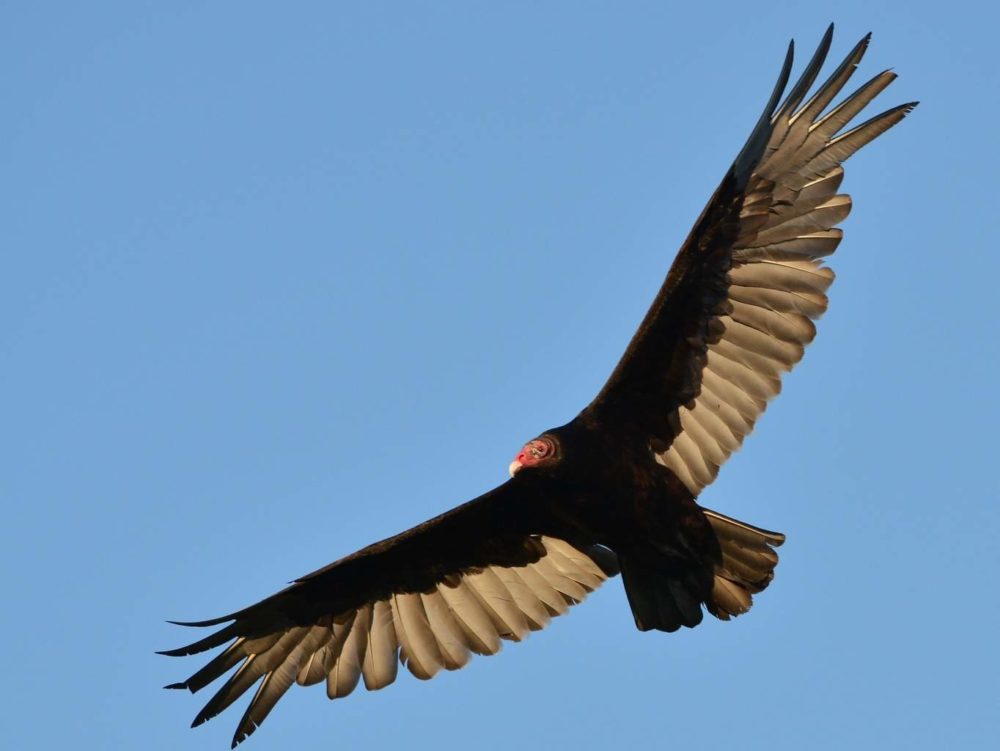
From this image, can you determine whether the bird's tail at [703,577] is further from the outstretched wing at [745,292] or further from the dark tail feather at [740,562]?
the outstretched wing at [745,292]

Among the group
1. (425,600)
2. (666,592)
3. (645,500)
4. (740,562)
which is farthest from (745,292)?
(425,600)

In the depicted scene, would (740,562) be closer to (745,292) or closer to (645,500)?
(645,500)

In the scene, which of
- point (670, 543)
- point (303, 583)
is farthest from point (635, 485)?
point (303, 583)

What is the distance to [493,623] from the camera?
1033cm

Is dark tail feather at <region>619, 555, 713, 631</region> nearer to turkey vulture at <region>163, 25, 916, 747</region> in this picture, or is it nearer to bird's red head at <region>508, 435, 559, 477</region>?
turkey vulture at <region>163, 25, 916, 747</region>

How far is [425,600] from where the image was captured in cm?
Answer: 1043

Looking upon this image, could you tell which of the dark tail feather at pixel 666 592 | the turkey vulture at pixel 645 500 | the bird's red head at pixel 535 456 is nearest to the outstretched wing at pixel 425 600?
the turkey vulture at pixel 645 500

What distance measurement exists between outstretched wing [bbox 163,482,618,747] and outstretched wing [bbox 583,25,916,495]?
35.0 inches

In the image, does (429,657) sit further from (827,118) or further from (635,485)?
(827,118)

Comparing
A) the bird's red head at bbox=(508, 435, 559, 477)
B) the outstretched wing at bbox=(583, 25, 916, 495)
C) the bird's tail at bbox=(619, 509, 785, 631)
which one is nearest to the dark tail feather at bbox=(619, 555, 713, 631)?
the bird's tail at bbox=(619, 509, 785, 631)

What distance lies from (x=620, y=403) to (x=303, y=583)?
6.95ft

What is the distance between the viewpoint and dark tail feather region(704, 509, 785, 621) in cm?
949

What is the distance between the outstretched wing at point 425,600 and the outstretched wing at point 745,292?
889 mm

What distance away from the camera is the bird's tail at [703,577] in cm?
950
